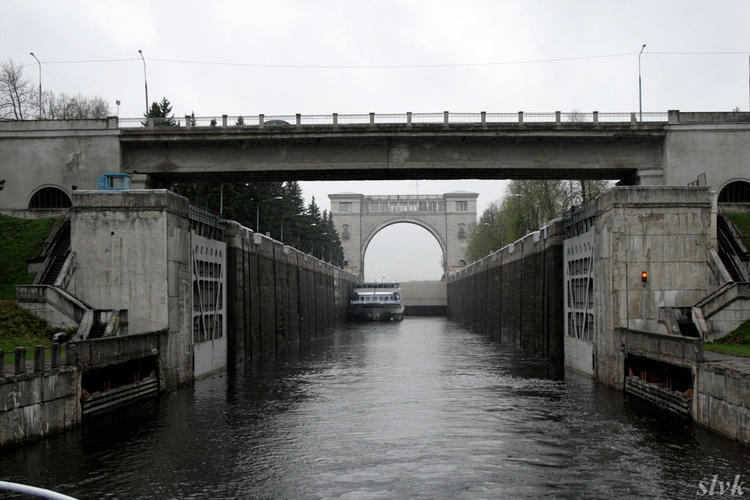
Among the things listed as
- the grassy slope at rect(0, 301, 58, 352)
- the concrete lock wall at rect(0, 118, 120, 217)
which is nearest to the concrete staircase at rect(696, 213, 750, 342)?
the grassy slope at rect(0, 301, 58, 352)

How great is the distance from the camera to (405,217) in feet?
454

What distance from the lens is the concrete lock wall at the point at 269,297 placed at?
32219mm

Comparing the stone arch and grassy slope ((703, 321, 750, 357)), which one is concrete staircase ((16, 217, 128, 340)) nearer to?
grassy slope ((703, 321, 750, 357))

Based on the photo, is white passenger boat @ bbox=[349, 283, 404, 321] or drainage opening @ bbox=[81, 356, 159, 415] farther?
white passenger boat @ bbox=[349, 283, 404, 321]

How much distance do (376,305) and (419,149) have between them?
46292mm

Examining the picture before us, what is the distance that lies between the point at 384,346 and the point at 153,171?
17345mm

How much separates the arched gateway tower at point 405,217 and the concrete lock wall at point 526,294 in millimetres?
69767

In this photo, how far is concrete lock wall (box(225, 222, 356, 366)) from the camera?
1268 inches

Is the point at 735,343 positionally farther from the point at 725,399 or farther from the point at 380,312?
the point at 380,312

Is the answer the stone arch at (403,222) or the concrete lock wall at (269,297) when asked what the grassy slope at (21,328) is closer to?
the concrete lock wall at (269,297)

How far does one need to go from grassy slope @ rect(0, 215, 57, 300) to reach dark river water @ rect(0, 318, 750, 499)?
10.5 metres

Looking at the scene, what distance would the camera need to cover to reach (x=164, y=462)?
1436 centimetres

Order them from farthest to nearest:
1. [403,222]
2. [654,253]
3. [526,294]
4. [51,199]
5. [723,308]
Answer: [403,222]
[526,294]
[51,199]
[654,253]
[723,308]

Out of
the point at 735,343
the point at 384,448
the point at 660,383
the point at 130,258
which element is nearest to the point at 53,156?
the point at 130,258
